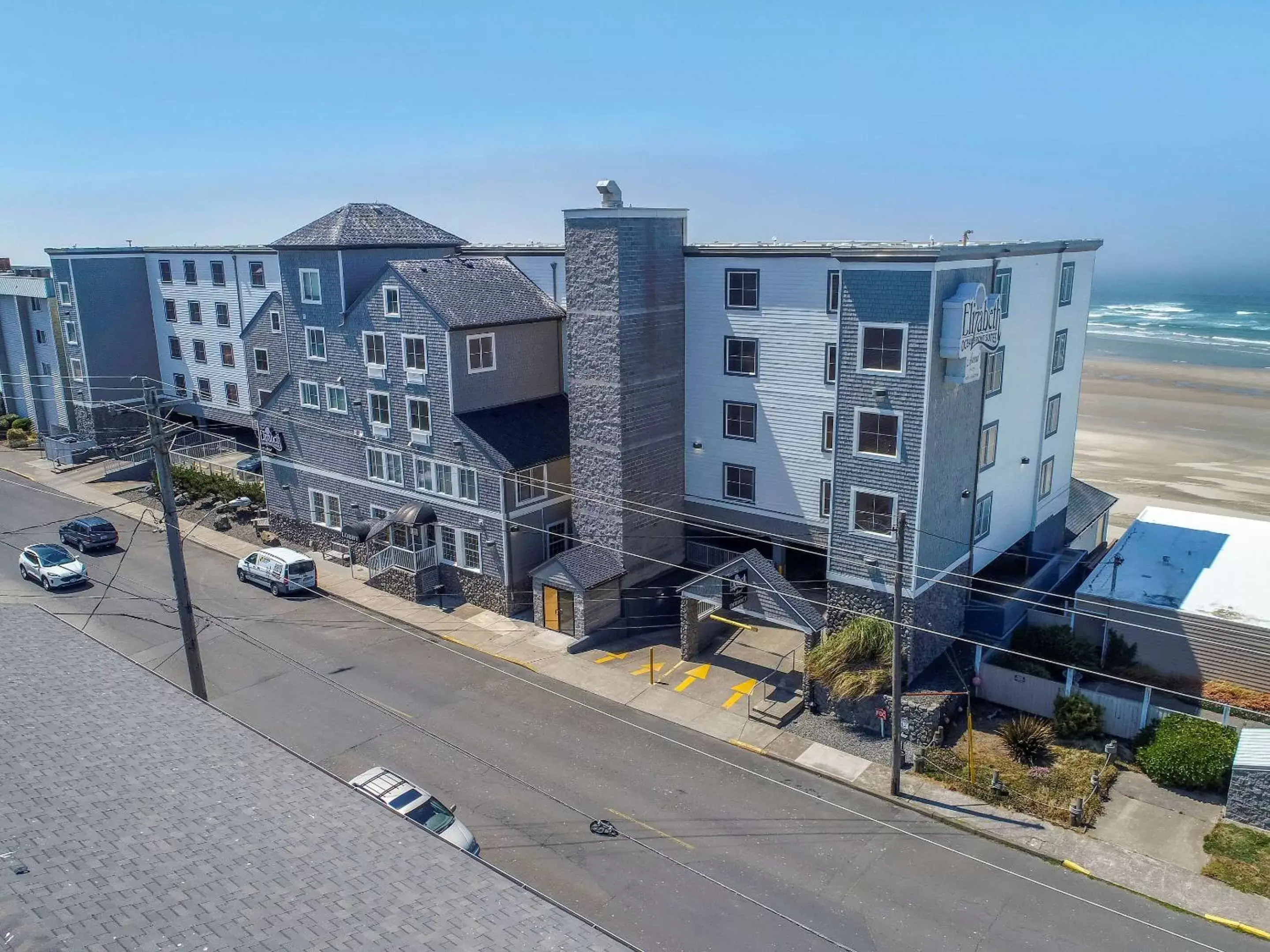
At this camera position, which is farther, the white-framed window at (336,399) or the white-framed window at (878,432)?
the white-framed window at (336,399)

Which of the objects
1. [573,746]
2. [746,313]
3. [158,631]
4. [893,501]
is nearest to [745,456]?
[746,313]

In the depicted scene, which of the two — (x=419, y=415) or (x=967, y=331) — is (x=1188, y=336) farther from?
(x=419, y=415)

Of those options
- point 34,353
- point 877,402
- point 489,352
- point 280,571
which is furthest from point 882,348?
point 34,353

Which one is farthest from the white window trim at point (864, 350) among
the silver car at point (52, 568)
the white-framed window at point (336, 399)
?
the silver car at point (52, 568)

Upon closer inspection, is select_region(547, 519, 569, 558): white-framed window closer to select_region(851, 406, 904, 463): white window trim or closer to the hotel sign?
select_region(851, 406, 904, 463): white window trim

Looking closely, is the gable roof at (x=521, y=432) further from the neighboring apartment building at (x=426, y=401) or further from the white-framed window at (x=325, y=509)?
the white-framed window at (x=325, y=509)
